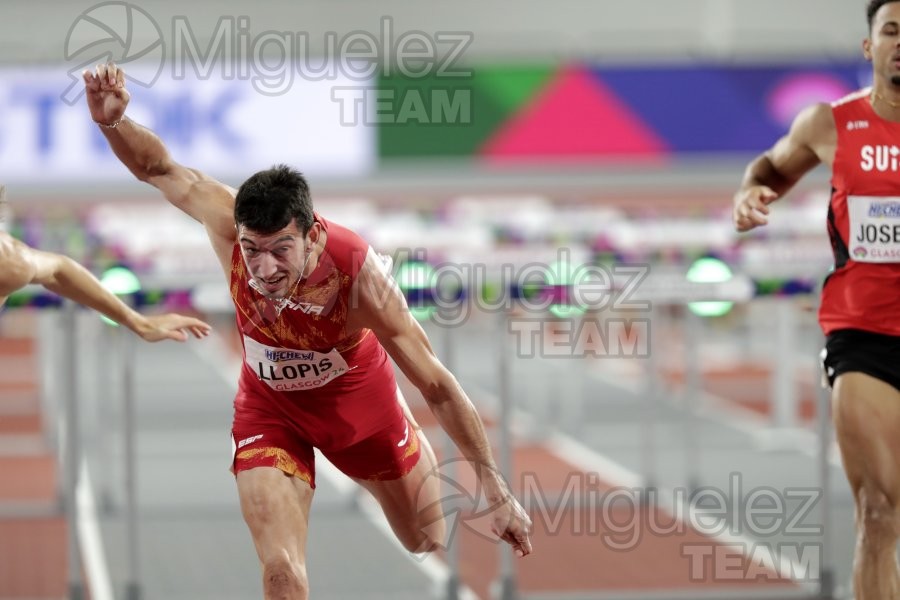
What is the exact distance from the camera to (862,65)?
13727 millimetres

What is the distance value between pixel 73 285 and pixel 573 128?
928 centimetres

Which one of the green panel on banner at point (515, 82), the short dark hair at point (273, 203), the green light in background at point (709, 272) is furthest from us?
the green panel on banner at point (515, 82)

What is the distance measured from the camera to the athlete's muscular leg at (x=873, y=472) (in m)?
4.47

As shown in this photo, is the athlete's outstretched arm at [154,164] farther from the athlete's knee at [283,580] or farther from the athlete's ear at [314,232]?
the athlete's knee at [283,580]

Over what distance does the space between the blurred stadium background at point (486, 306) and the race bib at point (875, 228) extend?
5.92 feet

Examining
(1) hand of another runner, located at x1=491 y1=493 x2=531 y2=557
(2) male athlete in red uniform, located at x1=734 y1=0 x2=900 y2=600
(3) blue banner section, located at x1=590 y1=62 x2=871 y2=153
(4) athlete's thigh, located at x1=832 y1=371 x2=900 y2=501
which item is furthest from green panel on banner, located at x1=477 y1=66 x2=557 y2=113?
(1) hand of another runner, located at x1=491 y1=493 x2=531 y2=557

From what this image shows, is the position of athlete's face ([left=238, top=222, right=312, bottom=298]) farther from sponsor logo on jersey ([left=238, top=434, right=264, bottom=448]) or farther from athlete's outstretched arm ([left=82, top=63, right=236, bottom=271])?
sponsor logo on jersey ([left=238, top=434, right=264, bottom=448])

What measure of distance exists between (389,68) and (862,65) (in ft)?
15.2

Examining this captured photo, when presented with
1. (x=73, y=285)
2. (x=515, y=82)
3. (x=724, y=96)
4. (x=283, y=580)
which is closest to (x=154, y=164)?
(x=73, y=285)

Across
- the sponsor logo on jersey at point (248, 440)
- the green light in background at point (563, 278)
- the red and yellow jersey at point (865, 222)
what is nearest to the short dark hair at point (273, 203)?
the sponsor logo on jersey at point (248, 440)

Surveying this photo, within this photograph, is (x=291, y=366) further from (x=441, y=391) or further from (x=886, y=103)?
(x=886, y=103)

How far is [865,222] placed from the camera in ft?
15.1

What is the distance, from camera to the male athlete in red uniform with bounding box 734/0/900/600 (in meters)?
4.48

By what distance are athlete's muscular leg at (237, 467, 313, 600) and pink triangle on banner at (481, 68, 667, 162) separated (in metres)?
9.27
